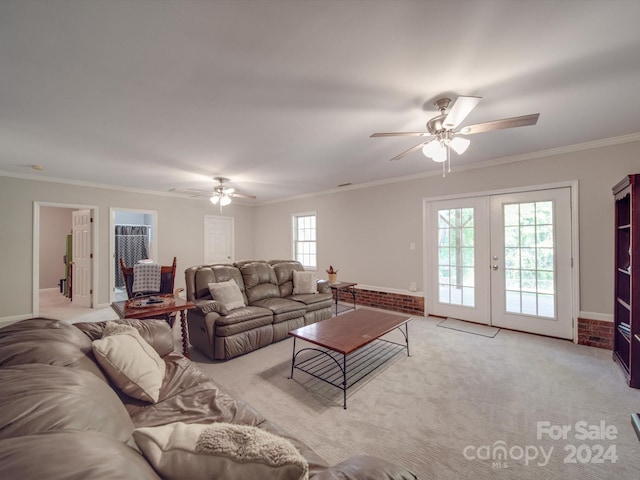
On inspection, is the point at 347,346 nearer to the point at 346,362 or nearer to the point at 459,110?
the point at 346,362

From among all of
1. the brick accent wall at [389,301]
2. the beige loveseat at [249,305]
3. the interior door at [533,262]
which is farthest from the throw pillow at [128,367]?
the interior door at [533,262]

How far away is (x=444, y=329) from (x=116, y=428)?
3960mm

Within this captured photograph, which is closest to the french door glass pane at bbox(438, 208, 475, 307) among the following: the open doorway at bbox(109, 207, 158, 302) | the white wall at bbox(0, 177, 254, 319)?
the white wall at bbox(0, 177, 254, 319)

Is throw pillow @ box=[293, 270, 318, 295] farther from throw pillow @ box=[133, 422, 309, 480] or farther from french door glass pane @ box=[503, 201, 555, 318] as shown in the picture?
throw pillow @ box=[133, 422, 309, 480]

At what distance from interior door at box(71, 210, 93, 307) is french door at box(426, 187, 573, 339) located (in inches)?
253

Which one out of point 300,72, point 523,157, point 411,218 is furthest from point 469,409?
point 523,157

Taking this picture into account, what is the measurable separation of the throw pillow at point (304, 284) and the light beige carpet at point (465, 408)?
3.95 ft

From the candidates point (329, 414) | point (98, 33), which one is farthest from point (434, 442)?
point (98, 33)

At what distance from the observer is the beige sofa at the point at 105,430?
55 centimetres

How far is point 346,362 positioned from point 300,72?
2740 millimetres

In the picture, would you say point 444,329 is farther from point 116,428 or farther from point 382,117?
point 116,428

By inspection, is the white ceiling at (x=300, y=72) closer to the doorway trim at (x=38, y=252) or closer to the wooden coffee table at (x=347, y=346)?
the doorway trim at (x=38, y=252)

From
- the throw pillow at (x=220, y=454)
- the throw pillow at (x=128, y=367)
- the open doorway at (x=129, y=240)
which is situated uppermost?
the open doorway at (x=129, y=240)

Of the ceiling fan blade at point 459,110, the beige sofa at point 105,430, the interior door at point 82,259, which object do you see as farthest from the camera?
the interior door at point 82,259
